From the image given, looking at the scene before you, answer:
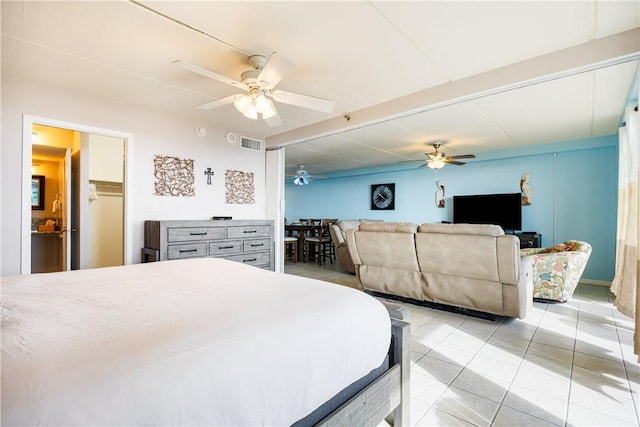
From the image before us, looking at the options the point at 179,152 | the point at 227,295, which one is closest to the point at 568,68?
the point at 227,295

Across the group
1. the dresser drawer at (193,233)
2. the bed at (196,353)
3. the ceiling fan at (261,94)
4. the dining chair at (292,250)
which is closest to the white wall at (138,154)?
the dresser drawer at (193,233)

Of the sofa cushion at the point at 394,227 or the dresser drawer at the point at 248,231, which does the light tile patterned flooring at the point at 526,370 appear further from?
the dresser drawer at the point at 248,231

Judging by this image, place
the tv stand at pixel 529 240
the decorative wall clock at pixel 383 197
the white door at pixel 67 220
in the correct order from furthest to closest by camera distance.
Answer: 1. the decorative wall clock at pixel 383 197
2. the tv stand at pixel 529 240
3. the white door at pixel 67 220

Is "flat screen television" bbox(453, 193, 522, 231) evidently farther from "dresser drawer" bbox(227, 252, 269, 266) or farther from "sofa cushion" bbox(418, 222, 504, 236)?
"dresser drawer" bbox(227, 252, 269, 266)

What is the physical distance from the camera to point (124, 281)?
5.30 feet

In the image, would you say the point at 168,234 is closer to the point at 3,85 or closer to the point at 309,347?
the point at 3,85

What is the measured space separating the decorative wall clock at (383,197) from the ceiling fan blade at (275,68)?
592 cm

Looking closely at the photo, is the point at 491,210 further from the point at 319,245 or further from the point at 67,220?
the point at 67,220

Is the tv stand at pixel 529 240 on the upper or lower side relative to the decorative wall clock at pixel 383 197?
lower

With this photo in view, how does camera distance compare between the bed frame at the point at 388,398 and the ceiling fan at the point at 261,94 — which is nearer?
the bed frame at the point at 388,398

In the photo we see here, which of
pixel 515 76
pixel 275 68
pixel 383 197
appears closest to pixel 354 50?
pixel 275 68

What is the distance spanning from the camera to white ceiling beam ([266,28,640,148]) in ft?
7.35

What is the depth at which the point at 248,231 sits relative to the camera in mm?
4141

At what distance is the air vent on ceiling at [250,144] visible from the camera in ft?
15.4
